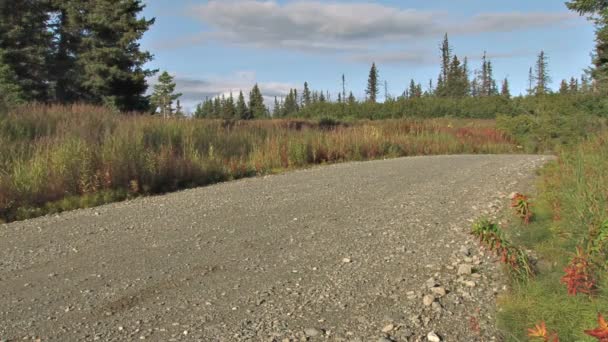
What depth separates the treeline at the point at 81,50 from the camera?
96.0ft

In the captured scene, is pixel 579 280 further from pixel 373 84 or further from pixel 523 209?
pixel 373 84

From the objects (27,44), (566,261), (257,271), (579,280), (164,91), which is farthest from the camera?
(164,91)

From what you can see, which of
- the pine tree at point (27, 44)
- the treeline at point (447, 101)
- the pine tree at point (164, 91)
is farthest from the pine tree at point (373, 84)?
the pine tree at point (27, 44)

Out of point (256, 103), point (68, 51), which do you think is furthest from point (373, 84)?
point (68, 51)

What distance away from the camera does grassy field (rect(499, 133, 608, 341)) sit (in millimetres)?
3105

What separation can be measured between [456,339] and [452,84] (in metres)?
94.5

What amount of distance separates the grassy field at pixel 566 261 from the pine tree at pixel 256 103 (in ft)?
325

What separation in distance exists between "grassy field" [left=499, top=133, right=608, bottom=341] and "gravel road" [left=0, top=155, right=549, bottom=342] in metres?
0.25

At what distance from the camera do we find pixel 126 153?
938cm

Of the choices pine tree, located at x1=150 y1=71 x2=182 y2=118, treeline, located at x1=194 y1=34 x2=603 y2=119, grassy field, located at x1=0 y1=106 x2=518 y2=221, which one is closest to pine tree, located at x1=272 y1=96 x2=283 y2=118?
treeline, located at x1=194 y1=34 x2=603 y2=119

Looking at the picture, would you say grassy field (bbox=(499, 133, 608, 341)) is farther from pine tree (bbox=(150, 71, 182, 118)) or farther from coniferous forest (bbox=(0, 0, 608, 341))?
pine tree (bbox=(150, 71, 182, 118))

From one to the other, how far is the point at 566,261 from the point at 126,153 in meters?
7.48

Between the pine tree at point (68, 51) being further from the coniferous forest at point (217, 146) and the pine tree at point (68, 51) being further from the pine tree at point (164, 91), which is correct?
the pine tree at point (164, 91)

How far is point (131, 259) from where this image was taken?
15.5 feet
